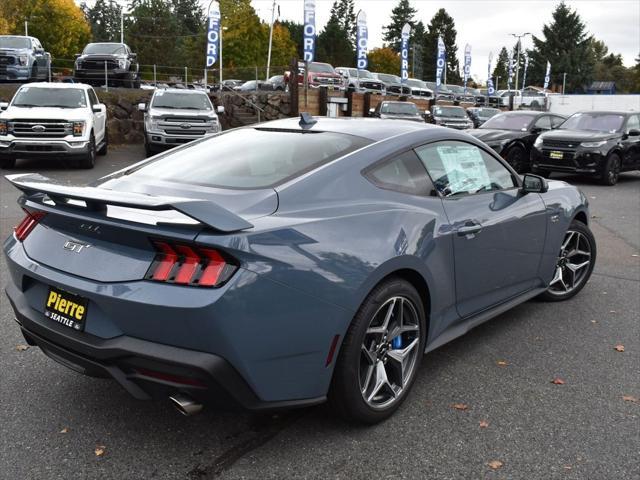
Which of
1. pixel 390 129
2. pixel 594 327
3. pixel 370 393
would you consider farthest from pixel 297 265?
pixel 594 327

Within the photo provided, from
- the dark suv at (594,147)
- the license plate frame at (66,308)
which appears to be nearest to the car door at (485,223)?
the license plate frame at (66,308)

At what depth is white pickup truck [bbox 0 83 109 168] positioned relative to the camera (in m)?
13.2

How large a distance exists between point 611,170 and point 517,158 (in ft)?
7.07

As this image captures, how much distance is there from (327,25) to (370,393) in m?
94.2

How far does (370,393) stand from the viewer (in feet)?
10.1

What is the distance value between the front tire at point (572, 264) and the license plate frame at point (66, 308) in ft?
12.4

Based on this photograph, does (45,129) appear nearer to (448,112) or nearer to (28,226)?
(28,226)

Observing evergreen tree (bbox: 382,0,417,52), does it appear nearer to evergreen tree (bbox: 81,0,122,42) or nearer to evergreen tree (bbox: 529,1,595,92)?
Result: evergreen tree (bbox: 529,1,595,92)

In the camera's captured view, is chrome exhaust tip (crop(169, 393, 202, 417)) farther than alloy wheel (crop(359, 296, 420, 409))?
No

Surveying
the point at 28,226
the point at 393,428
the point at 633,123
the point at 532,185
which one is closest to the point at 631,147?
the point at 633,123

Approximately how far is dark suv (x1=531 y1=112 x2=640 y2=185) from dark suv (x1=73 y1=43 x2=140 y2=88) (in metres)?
15.4

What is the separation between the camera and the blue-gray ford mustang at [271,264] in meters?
2.44

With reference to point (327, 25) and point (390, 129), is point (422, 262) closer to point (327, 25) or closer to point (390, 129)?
point (390, 129)

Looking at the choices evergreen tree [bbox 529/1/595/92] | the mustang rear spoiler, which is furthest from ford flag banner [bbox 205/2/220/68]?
evergreen tree [bbox 529/1/595/92]
